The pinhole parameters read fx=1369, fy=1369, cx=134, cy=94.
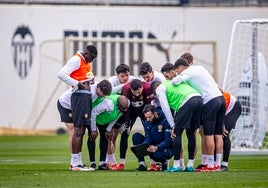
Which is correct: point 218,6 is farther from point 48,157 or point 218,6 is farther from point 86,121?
point 86,121

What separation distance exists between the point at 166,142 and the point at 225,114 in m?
1.50

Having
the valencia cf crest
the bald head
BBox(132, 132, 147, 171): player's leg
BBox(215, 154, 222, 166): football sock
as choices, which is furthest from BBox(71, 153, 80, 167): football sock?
the valencia cf crest

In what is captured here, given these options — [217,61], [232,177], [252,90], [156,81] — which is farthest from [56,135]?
[232,177]

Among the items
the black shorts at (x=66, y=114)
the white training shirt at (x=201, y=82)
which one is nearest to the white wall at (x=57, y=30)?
the black shorts at (x=66, y=114)

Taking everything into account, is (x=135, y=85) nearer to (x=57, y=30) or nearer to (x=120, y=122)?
(x=120, y=122)

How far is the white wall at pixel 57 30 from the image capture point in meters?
40.3

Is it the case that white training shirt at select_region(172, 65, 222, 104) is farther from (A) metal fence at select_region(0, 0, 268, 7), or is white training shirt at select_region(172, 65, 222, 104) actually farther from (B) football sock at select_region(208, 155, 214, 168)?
(A) metal fence at select_region(0, 0, 268, 7)

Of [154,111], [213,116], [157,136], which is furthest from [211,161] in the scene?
[154,111]

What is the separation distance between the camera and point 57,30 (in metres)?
41.3

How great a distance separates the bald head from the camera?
22939 millimetres

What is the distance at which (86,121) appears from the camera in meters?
22.7

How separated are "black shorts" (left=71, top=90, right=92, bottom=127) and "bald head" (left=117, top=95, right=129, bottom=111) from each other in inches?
20.0

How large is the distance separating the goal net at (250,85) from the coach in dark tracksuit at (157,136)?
23.8 ft

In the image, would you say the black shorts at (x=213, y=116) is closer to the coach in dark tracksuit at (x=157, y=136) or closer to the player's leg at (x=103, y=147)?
the coach in dark tracksuit at (x=157, y=136)
